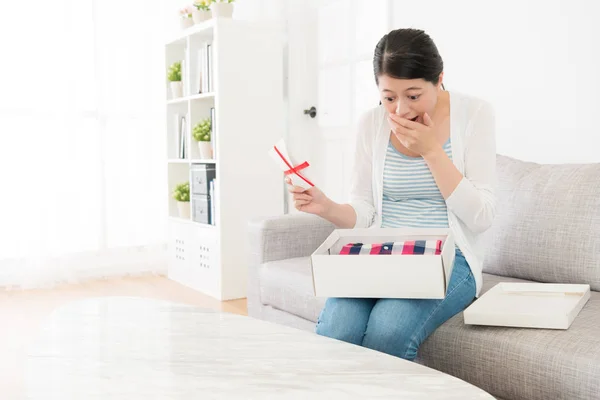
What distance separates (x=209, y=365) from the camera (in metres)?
1.23

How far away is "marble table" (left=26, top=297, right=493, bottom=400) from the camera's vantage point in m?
1.08

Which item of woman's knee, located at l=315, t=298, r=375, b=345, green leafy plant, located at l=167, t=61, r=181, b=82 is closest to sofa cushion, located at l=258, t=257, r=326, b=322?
woman's knee, located at l=315, t=298, r=375, b=345

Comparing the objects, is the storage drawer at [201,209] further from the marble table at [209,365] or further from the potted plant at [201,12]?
the marble table at [209,365]

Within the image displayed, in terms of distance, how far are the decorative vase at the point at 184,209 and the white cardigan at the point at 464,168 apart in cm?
214

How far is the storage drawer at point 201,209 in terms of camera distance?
3.54m

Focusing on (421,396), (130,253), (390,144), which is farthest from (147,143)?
(421,396)

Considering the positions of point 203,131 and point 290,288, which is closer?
point 290,288

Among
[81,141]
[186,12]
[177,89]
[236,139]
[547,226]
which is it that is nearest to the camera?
[547,226]

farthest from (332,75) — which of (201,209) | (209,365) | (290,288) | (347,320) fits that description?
(209,365)

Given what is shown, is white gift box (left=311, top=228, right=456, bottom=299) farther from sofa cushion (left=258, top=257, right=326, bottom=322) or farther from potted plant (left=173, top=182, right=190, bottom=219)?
potted plant (left=173, top=182, right=190, bottom=219)

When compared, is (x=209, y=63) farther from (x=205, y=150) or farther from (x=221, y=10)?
(x=205, y=150)

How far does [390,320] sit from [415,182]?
1.33ft

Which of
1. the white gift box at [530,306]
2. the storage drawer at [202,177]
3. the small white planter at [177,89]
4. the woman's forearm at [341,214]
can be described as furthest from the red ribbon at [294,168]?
the small white planter at [177,89]

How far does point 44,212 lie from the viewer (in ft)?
12.7
